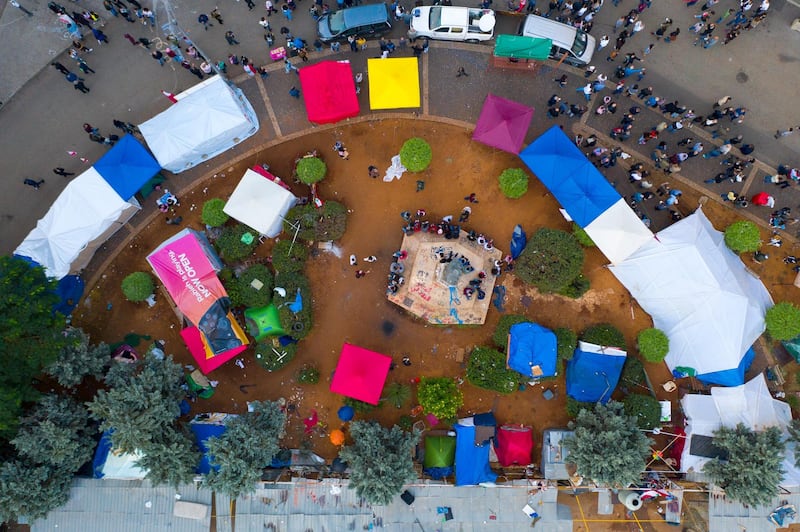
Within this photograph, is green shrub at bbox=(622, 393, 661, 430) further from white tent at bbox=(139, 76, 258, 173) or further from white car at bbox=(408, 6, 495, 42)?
white tent at bbox=(139, 76, 258, 173)

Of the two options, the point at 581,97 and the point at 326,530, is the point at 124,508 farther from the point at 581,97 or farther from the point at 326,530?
the point at 581,97

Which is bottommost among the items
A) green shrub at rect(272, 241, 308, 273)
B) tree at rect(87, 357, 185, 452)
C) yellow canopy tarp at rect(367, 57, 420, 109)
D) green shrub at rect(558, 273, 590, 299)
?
tree at rect(87, 357, 185, 452)

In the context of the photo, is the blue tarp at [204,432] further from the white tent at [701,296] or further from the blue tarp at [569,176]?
the white tent at [701,296]

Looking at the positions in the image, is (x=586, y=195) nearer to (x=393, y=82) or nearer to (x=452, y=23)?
(x=452, y=23)

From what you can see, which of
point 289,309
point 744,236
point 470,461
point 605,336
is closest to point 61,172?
point 289,309

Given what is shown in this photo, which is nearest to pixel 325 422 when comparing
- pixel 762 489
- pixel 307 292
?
pixel 307 292

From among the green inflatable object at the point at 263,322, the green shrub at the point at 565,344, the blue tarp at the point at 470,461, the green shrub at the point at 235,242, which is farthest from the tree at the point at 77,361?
the green shrub at the point at 565,344

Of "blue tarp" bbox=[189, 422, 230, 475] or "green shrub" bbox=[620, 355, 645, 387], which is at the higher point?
"green shrub" bbox=[620, 355, 645, 387]

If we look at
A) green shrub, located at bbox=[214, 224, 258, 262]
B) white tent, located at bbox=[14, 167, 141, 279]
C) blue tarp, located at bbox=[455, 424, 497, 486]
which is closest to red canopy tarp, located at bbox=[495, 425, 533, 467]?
blue tarp, located at bbox=[455, 424, 497, 486]
